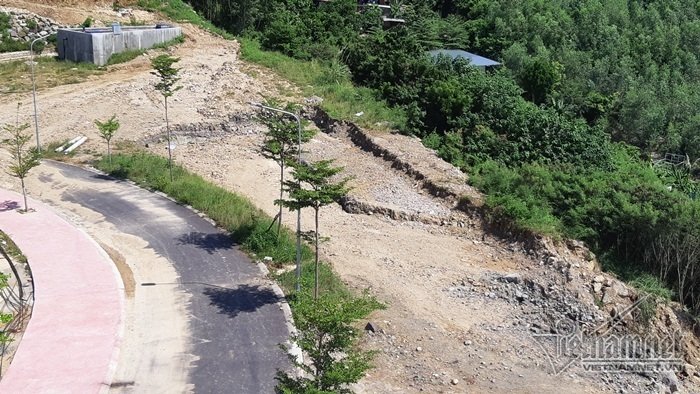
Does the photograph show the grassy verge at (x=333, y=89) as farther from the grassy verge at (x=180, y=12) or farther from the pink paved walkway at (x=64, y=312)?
the pink paved walkway at (x=64, y=312)

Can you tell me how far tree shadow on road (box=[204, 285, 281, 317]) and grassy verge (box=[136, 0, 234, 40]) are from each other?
27.0m

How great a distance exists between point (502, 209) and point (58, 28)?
26.4m

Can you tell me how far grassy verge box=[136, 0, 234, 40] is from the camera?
138 ft

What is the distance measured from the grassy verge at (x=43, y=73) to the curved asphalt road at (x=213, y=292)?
1116 cm

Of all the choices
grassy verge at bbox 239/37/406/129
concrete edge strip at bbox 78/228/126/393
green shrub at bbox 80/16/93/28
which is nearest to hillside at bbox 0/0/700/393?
grassy verge at bbox 239/37/406/129

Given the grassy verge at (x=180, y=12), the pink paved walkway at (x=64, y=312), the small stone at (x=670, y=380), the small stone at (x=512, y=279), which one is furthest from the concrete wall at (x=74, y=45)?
the small stone at (x=670, y=380)

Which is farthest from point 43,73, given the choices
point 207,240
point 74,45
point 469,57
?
point 469,57

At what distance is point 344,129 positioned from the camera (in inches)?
1212

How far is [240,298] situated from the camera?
16719 millimetres

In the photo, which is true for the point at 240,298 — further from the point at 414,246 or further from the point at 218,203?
the point at 414,246

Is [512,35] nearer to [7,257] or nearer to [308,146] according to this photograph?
[308,146]

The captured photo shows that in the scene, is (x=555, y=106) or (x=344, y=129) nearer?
(x=344, y=129)

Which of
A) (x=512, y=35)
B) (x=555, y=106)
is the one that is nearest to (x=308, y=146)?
(x=555, y=106)

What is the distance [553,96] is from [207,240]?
21392mm
